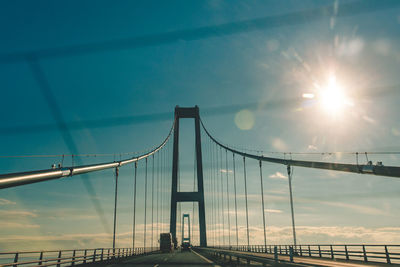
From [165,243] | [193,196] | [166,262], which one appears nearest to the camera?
[166,262]

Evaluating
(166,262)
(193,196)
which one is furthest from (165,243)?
(166,262)

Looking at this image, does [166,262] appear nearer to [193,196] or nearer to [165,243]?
[165,243]

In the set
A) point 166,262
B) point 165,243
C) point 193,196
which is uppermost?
point 193,196

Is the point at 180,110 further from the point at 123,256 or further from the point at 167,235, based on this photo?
the point at 123,256

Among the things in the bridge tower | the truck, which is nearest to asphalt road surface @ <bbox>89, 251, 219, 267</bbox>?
the truck

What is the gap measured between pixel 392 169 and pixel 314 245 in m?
16.5

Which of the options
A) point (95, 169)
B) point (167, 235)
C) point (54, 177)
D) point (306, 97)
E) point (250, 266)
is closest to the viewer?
point (54, 177)

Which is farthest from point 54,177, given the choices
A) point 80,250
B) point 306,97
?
point 306,97

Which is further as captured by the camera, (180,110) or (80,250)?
(180,110)

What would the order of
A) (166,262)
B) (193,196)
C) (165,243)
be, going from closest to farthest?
(166,262) → (165,243) → (193,196)

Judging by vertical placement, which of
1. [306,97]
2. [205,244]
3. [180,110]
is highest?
[180,110]

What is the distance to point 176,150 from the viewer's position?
220 ft

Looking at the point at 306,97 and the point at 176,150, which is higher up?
the point at 176,150

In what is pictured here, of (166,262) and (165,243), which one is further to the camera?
(165,243)
